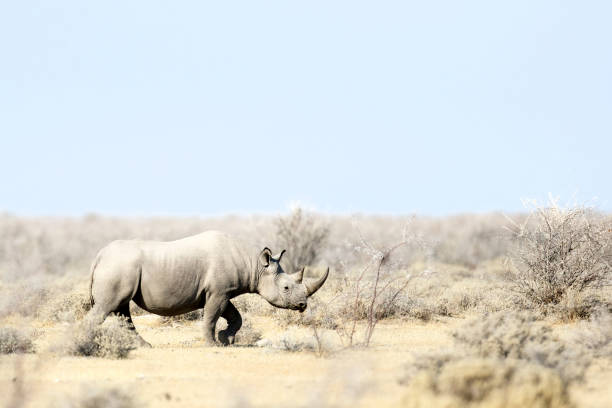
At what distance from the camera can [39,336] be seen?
14328 millimetres

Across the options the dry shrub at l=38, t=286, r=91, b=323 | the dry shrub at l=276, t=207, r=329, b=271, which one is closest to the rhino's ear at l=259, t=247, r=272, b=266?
the dry shrub at l=38, t=286, r=91, b=323

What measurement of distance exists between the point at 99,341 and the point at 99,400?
4118mm

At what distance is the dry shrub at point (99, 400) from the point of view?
7.58 m

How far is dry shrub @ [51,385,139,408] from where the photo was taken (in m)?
7.58

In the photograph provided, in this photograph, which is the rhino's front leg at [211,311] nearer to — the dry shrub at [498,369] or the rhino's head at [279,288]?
the rhino's head at [279,288]

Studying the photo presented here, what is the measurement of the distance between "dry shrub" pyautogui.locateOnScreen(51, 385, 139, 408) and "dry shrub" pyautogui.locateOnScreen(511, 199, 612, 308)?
9688 mm

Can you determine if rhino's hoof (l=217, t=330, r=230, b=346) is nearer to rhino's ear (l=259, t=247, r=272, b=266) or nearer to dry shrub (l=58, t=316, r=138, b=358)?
rhino's ear (l=259, t=247, r=272, b=266)

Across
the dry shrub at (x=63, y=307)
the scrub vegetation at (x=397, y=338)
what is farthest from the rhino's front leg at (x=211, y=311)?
the dry shrub at (x=63, y=307)

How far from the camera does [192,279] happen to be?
13.0 m

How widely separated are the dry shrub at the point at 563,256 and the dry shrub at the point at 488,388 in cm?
828

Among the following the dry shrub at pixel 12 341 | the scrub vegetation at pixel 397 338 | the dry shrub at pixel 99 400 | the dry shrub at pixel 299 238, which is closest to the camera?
the dry shrub at pixel 99 400

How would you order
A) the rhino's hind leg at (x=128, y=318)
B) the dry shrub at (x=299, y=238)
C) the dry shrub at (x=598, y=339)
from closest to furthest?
1. the dry shrub at (x=598, y=339)
2. the rhino's hind leg at (x=128, y=318)
3. the dry shrub at (x=299, y=238)

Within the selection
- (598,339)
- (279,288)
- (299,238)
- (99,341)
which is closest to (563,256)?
(598,339)

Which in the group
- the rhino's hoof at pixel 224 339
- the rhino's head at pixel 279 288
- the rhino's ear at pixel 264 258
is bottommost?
the rhino's hoof at pixel 224 339
